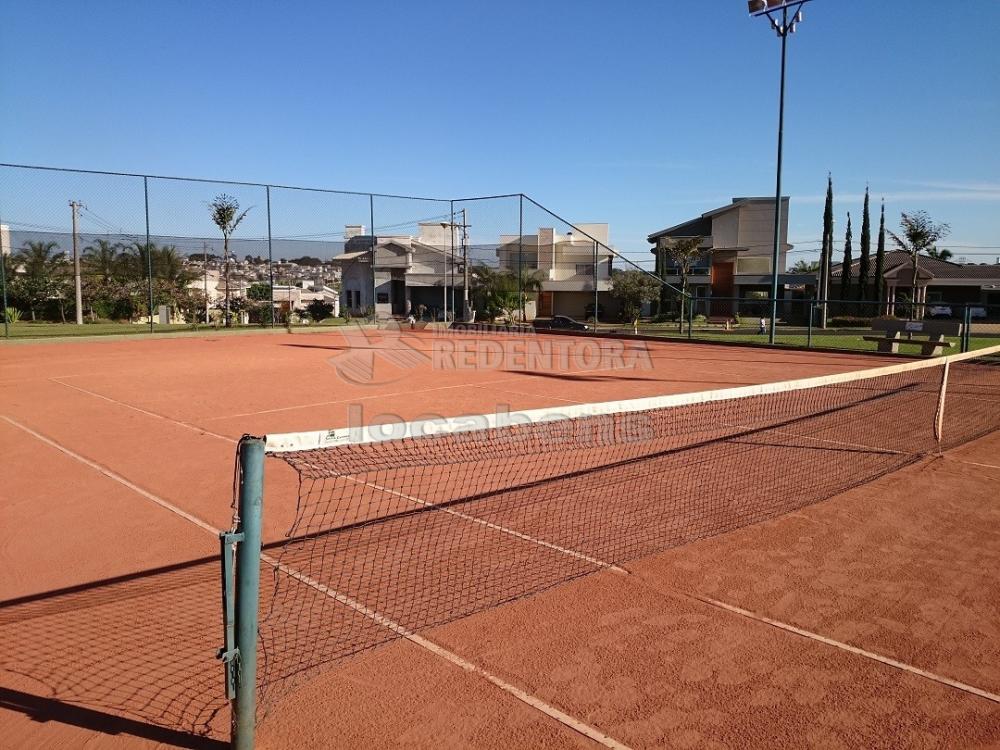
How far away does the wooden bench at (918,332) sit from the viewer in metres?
19.6

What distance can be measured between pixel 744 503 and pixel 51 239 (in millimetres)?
31074

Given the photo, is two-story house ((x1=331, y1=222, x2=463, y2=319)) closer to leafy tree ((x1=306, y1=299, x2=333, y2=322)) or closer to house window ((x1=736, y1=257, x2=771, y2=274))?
leafy tree ((x1=306, y1=299, x2=333, y2=322))

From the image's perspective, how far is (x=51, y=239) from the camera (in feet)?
94.9

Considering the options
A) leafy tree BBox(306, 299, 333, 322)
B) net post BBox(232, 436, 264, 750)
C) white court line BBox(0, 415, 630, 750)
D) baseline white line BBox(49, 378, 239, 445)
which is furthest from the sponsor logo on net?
net post BBox(232, 436, 264, 750)

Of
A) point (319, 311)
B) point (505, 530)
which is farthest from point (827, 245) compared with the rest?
point (505, 530)

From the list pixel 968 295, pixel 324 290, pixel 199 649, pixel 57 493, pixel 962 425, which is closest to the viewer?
pixel 199 649

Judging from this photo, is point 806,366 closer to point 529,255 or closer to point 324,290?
point 529,255

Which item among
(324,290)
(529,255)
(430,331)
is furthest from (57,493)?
(324,290)

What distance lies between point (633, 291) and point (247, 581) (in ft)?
166

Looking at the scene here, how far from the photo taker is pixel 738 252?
53469 millimetres

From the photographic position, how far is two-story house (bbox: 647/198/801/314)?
5316 cm

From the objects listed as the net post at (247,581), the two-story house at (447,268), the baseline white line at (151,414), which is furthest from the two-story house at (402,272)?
the net post at (247,581)

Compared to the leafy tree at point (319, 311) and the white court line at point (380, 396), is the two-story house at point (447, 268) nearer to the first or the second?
the leafy tree at point (319, 311)

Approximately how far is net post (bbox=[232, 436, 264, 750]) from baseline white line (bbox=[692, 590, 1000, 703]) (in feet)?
9.84
